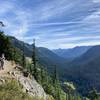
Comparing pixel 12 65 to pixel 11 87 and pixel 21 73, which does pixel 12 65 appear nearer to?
pixel 21 73

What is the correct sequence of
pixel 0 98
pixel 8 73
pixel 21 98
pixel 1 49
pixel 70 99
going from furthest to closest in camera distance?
pixel 70 99
pixel 1 49
pixel 8 73
pixel 21 98
pixel 0 98

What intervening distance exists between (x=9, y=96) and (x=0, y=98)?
0.74m

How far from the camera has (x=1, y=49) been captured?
9194cm

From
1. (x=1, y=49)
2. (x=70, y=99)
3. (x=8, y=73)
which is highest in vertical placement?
(x=1, y=49)

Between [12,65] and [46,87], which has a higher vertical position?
[12,65]

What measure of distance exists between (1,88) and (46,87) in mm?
99797

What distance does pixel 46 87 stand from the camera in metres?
120

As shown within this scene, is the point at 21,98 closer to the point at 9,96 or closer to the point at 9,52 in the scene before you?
the point at 9,96

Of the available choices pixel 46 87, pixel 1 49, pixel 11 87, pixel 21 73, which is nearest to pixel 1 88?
pixel 11 87

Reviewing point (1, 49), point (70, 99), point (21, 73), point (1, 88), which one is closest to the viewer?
point (1, 88)

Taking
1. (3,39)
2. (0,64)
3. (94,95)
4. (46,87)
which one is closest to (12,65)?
(0,64)

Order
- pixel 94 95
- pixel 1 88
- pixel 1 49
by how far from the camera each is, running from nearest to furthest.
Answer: pixel 1 88
pixel 1 49
pixel 94 95

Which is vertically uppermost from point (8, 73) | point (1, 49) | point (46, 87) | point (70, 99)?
point (1, 49)

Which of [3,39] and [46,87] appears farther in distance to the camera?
[46,87]
